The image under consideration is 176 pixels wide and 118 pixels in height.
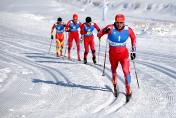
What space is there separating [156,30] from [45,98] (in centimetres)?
1806

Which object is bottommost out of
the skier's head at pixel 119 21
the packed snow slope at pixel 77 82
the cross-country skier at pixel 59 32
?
the packed snow slope at pixel 77 82

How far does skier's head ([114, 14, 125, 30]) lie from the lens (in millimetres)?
11207

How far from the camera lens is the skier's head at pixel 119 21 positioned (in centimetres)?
1121

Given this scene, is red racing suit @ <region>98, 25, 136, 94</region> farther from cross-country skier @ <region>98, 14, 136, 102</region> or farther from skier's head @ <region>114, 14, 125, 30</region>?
skier's head @ <region>114, 14, 125, 30</region>

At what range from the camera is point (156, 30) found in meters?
28.5

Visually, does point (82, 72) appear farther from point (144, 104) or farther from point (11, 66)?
point (144, 104)

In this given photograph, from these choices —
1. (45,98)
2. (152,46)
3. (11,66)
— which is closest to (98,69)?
(11,66)

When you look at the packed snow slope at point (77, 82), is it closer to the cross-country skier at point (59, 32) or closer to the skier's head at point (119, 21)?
the cross-country skier at point (59, 32)

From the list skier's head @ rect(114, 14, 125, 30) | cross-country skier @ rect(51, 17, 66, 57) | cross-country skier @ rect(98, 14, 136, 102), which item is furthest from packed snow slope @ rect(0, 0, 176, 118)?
skier's head @ rect(114, 14, 125, 30)

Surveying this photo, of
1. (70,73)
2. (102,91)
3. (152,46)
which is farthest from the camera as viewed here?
(152,46)

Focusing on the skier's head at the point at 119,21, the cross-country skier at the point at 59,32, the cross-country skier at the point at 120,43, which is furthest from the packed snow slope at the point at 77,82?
the skier's head at the point at 119,21

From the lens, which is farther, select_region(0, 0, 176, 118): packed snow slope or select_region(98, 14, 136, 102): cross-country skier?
select_region(98, 14, 136, 102): cross-country skier

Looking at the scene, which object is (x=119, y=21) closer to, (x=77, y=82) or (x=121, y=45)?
(x=121, y=45)

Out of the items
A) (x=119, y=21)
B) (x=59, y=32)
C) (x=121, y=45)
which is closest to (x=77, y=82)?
(x=121, y=45)
